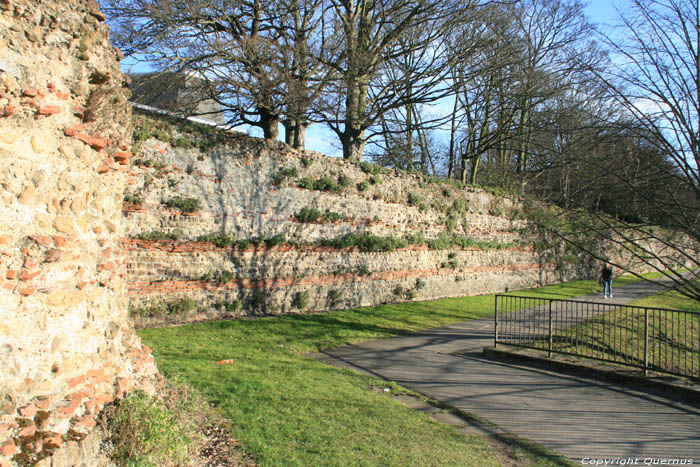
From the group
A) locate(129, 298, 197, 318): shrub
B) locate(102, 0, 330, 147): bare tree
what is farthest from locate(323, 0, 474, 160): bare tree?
locate(129, 298, 197, 318): shrub

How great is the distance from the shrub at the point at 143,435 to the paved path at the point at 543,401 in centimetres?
407

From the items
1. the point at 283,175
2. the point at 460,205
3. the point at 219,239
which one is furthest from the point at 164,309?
the point at 460,205

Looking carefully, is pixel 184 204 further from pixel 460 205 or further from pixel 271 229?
pixel 460 205

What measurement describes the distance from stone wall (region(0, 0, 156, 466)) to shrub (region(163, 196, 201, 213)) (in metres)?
6.37

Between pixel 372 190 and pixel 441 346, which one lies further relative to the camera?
pixel 372 190

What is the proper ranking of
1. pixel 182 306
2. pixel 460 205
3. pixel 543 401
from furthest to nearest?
1. pixel 460 205
2. pixel 182 306
3. pixel 543 401

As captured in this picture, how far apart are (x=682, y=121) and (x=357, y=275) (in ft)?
32.9

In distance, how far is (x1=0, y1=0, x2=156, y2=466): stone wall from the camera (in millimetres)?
3535

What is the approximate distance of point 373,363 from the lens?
9.33m

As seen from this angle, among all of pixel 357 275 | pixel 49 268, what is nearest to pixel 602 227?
pixel 49 268

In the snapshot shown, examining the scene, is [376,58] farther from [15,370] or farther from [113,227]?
[15,370]

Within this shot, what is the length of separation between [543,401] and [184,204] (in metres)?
8.33

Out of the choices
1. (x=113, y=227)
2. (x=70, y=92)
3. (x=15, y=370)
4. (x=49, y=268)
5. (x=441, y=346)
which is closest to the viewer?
(x=15, y=370)

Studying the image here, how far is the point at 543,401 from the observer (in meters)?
7.46
